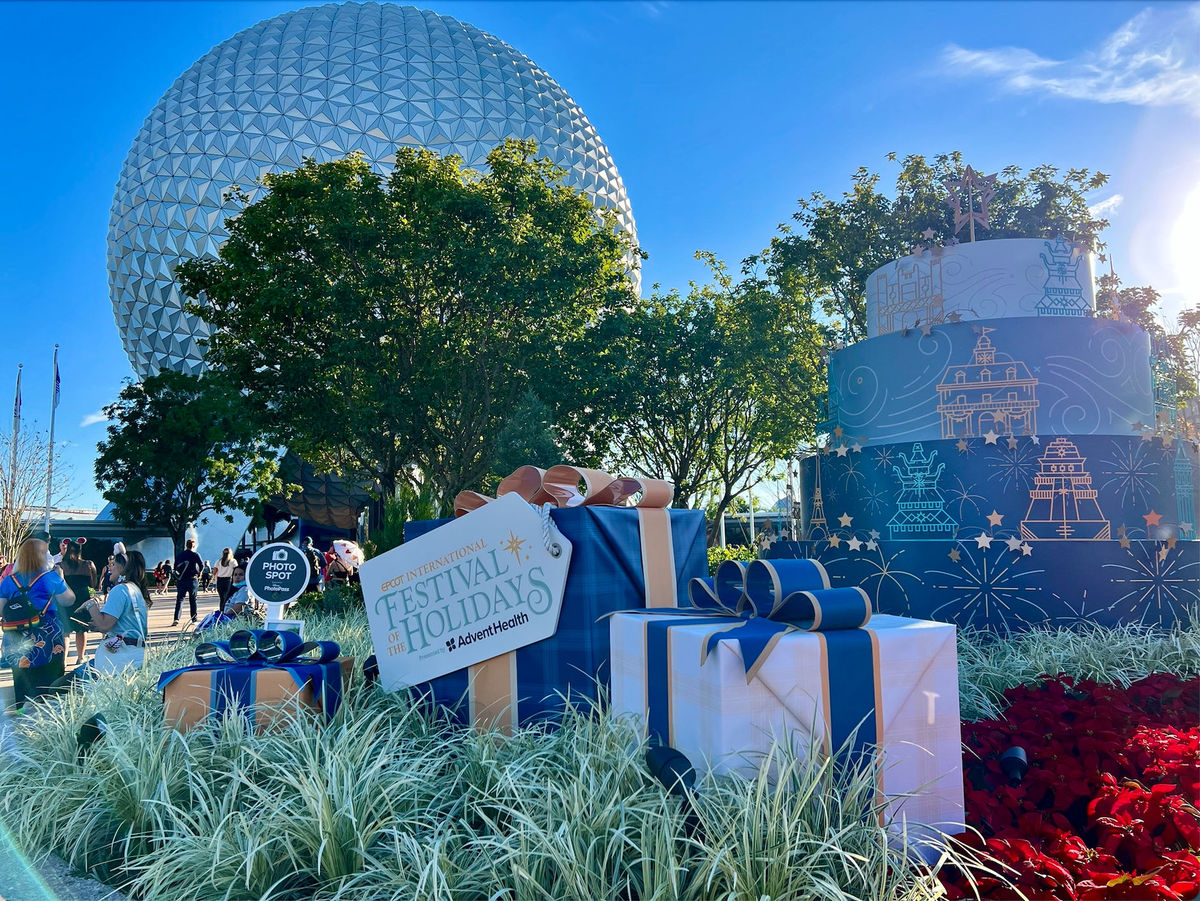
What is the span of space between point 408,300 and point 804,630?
63.6 ft

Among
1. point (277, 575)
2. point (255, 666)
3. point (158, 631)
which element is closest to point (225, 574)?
point (158, 631)

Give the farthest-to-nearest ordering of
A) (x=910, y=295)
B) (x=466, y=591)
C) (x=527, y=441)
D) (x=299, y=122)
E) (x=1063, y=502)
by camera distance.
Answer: (x=299, y=122), (x=527, y=441), (x=910, y=295), (x=1063, y=502), (x=466, y=591)

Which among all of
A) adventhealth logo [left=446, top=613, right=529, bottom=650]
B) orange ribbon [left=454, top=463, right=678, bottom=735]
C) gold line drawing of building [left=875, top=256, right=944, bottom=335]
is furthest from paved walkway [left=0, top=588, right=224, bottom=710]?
gold line drawing of building [left=875, top=256, right=944, bottom=335]

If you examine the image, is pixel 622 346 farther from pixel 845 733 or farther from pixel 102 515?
pixel 102 515

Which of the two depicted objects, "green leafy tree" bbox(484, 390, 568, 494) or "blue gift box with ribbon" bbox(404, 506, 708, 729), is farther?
"green leafy tree" bbox(484, 390, 568, 494)

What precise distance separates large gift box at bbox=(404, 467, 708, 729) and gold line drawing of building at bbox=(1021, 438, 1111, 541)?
4949 mm

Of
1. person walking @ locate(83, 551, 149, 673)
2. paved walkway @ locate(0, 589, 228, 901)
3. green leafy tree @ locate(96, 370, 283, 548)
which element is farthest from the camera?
green leafy tree @ locate(96, 370, 283, 548)

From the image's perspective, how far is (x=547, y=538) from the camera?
4.30m

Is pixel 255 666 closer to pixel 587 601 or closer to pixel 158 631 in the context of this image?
pixel 587 601

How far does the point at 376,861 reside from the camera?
2.98 meters

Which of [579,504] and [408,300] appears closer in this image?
[579,504]

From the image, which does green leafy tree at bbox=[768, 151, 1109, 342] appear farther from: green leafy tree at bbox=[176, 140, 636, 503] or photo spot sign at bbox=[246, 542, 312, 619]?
photo spot sign at bbox=[246, 542, 312, 619]

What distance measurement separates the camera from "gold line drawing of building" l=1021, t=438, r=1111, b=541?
7.91 m

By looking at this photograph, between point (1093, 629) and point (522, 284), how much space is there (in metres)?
15.7
